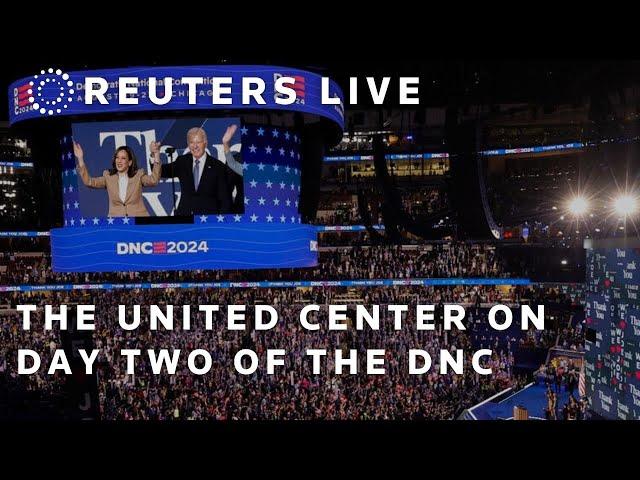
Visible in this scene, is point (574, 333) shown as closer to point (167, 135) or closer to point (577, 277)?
point (577, 277)

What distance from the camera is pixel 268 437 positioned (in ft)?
11.8

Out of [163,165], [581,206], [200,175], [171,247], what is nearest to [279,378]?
[171,247]

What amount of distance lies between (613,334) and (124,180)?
934 centimetres

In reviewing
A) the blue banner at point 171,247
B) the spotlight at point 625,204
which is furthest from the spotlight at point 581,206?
the blue banner at point 171,247

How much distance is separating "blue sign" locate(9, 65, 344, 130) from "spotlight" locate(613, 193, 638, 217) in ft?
21.7

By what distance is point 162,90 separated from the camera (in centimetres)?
966

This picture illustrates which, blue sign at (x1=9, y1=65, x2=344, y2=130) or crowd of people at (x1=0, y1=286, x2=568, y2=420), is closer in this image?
blue sign at (x1=9, y1=65, x2=344, y2=130)

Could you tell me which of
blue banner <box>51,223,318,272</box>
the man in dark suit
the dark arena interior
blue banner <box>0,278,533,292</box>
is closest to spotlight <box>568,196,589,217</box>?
the dark arena interior

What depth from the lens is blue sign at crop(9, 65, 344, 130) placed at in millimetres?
9492

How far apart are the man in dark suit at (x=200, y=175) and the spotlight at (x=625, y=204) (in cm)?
791

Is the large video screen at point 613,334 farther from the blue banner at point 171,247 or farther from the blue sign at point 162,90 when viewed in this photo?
the blue banner at point 171,247

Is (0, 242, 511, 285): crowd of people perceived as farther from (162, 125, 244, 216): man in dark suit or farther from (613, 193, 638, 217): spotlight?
(162, 125, 244, 216): man in dark suit

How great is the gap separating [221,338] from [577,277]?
14.5 meters

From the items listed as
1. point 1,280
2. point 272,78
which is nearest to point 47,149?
point 272,78
